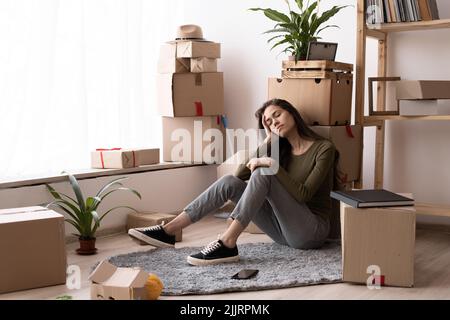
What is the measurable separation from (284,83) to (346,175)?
636 mm

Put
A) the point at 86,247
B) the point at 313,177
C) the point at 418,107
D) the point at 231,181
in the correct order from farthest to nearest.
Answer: the point at 418,107, the point at 86,247, the point at 231,181, the point at 313,177

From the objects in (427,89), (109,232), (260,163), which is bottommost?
(109,232)

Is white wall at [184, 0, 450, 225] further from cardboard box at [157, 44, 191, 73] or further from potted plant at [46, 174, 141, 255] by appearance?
potted plant at [46, 174, 141, 255]

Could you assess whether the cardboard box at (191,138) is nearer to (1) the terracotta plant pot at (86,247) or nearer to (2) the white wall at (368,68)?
(2) the white wall at (368,68)

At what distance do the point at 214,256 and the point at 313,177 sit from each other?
61cm

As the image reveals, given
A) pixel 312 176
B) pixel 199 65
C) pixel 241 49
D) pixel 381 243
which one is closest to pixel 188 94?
pixel 199 65

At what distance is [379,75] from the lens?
4.01m

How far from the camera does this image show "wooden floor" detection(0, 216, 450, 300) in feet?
8.46

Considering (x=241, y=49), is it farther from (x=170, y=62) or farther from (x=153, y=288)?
(x=153, y=288)

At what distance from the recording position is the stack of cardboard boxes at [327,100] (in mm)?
3613

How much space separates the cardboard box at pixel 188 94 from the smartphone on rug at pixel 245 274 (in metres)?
1.65
